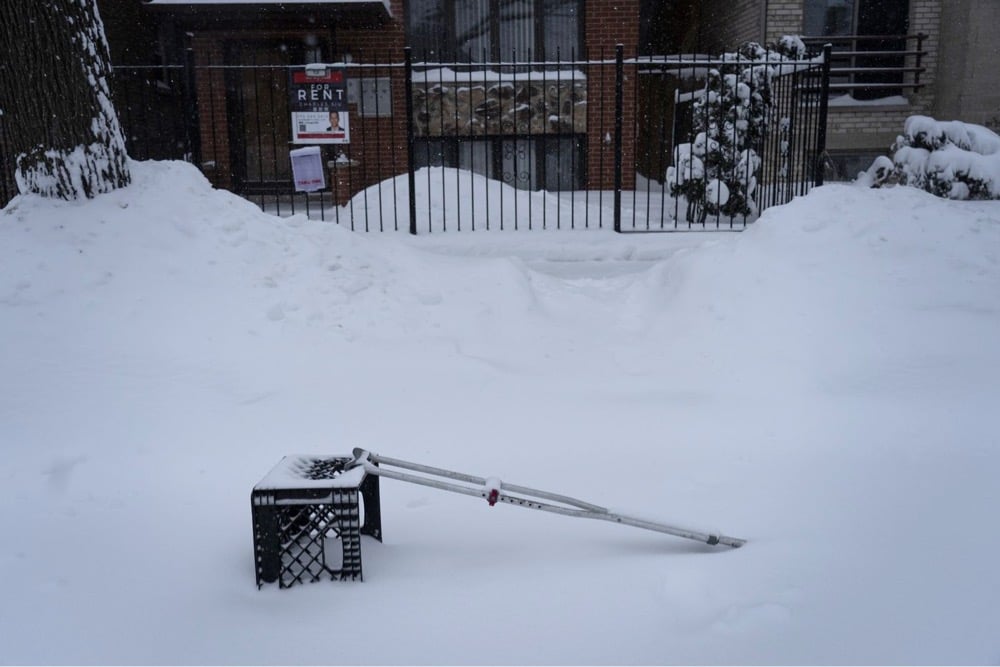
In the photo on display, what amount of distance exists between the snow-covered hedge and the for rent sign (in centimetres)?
715

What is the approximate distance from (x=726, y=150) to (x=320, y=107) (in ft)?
16.7

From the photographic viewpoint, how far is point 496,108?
40.5 ft

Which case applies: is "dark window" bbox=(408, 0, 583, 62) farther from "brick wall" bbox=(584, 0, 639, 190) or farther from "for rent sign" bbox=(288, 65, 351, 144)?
"for rent sign" bbox=(288, 65, 351, 144)

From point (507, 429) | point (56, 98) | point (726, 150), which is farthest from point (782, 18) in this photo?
point (56, 98)

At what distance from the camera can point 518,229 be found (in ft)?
28.7

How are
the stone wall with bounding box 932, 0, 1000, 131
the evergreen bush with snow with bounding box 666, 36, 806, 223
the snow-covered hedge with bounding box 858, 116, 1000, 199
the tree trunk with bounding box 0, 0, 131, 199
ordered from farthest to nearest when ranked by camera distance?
the stone wall with bounding box 932, 0, 1000, 131
the evergreen bush with snow with bounding box 666, 36, 806, 223
the snow-covered hedge with bounding box 858, 116, 1000, 199
the tree trunk with bounding box 0, 0, 131, 199

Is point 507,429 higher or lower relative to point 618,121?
lower

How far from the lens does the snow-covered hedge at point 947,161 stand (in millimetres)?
9414

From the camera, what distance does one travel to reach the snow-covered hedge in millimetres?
9414

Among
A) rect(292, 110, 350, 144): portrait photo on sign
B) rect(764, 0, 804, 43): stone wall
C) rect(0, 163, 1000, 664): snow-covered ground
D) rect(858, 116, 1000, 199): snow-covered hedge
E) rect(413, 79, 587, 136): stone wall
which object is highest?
rect(764, 0, 804, 43): stone wall

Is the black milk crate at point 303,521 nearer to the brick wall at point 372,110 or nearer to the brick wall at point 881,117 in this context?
the brick wall at point 372,110

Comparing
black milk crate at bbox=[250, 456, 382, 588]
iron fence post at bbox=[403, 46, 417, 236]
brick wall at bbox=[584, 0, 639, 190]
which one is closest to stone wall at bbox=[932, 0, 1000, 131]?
brick wall at bbox=[584, 0, 639, 190]

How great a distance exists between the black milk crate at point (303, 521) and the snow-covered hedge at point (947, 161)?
9.28 meters

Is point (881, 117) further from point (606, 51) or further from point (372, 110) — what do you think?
point (372, 110)
